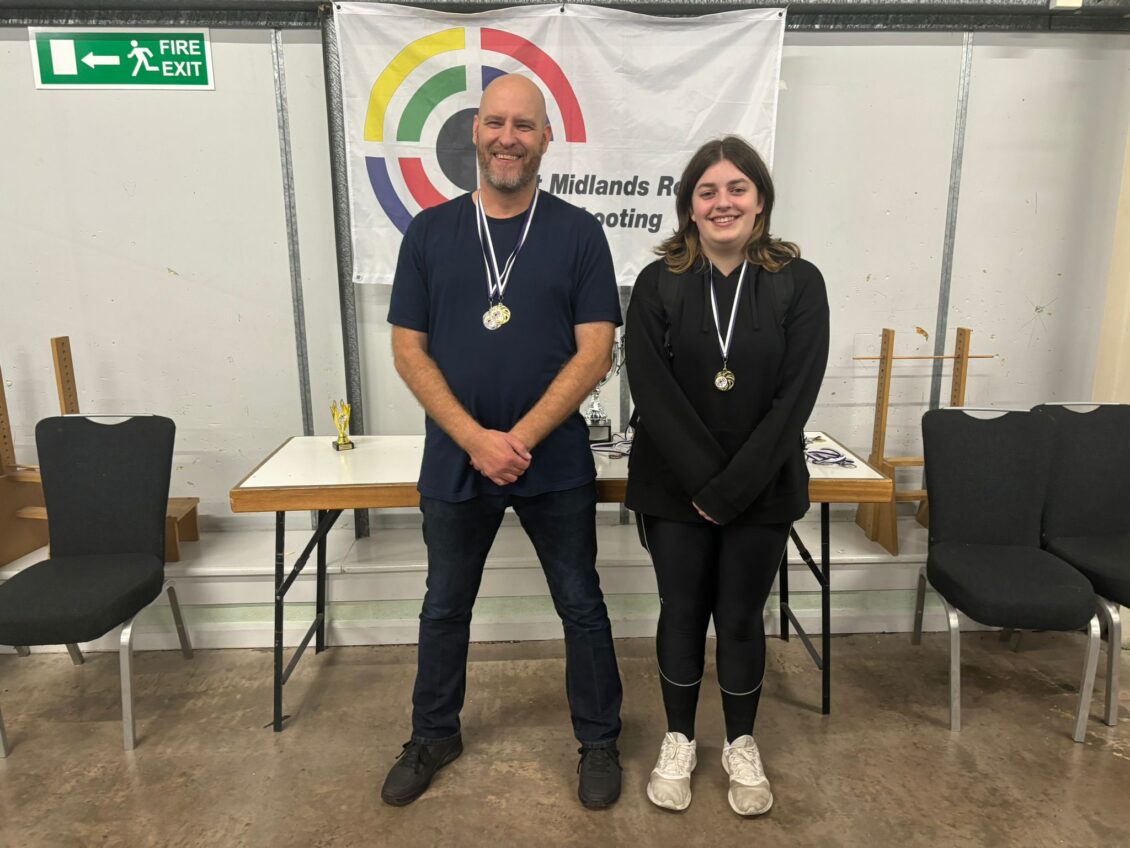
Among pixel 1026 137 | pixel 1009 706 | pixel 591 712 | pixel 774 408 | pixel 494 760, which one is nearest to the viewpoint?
pixel 774 408

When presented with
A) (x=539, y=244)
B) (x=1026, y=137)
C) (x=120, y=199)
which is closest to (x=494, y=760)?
(x=539, y=244)

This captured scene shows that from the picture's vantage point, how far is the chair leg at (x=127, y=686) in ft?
6.71

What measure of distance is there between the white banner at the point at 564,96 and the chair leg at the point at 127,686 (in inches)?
54.9

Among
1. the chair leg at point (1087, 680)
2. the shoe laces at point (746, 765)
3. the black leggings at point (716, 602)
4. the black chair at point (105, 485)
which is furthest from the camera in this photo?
the black chair at point (105, 485)

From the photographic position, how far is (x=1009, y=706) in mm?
2248

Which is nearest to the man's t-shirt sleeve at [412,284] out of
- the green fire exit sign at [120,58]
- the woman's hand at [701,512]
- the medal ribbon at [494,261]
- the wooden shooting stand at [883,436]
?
the medal ribbon at [494,261]

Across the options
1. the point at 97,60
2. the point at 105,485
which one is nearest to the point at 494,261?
the point at 105,485

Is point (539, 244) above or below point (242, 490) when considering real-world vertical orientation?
above

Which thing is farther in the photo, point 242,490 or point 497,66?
point 497,66

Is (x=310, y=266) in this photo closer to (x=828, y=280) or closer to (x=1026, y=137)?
(x=828, y=280)

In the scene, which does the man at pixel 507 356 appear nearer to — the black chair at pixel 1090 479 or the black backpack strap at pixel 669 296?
the black backpack strap at pixel 669 296

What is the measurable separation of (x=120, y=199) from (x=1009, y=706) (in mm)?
3345

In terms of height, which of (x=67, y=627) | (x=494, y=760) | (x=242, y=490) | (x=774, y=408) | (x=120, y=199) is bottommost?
(x=494, y=760)

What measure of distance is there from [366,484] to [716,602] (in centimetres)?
96
